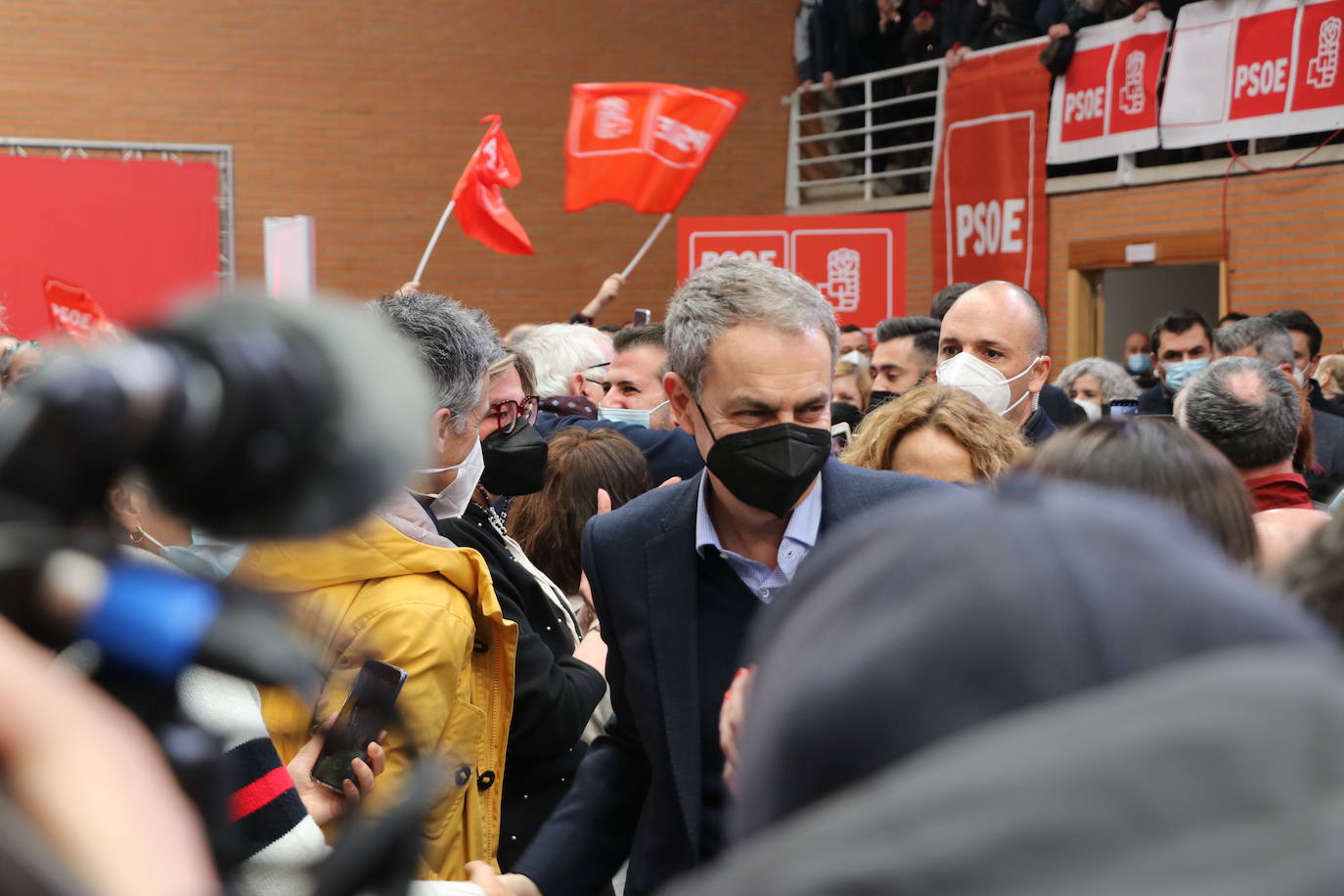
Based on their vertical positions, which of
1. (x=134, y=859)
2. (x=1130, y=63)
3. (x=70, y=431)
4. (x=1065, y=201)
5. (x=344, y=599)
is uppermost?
(x=1130, y=63)

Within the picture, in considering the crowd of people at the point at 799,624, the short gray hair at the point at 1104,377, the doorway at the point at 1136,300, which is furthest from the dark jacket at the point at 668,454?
the doorway at the point at 1136,300

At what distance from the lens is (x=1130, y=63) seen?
9.75 metres

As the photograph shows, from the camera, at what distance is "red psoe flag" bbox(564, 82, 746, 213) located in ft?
27.1

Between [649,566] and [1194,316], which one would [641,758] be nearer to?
[649,566]

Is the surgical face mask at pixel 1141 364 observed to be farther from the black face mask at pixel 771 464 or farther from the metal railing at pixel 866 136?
the black face mask at pixel 771 464

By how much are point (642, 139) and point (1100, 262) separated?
440cm

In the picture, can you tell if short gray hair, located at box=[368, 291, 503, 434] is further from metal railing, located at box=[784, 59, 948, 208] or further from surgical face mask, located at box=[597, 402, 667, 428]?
metal railing, located at box=[784, 59, 948, 208]

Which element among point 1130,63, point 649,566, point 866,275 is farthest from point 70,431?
point 1130,63

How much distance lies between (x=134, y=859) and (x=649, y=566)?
5.21 feet

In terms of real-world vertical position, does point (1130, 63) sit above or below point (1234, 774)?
above

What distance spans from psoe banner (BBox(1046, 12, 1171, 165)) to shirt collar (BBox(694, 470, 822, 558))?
27.3 ft

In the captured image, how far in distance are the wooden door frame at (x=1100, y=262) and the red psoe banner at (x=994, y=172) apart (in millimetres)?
328

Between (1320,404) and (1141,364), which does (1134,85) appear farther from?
(1320,404)

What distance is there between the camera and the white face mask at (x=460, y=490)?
9.70 feet
